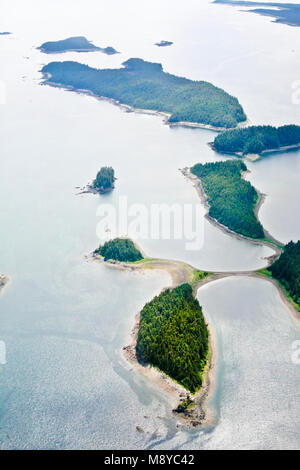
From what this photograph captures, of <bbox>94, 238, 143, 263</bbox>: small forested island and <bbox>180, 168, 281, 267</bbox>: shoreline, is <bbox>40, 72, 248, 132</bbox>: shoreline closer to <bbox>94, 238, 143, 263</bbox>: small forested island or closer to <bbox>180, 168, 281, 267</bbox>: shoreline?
<bbox>180, 168, 281, 267</bbox>: shoreline

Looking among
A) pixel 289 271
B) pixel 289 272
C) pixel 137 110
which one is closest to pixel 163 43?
pixel 137 110

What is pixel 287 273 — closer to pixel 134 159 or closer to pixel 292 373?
pixel 292 373

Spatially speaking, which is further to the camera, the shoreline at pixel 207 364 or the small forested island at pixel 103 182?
the small forested island at pixel 103 182

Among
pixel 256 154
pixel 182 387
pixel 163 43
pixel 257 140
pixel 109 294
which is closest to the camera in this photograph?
pixel 182 387

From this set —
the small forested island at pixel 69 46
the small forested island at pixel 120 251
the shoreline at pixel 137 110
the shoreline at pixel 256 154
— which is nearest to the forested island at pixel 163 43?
the small forested island at pixel 69 46

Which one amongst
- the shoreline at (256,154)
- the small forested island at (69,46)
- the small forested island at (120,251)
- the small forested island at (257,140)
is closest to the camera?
the small forested island at (120,251)

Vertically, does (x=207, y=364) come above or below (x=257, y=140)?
below

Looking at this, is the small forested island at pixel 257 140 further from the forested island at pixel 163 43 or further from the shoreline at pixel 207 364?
the forested island at pixel 163 43

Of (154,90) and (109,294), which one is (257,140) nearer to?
(154,90)
